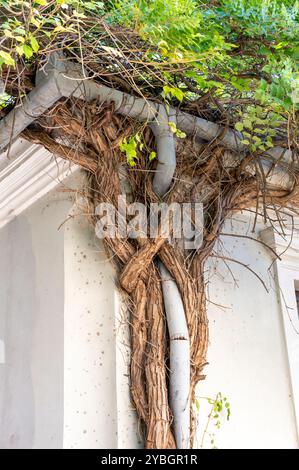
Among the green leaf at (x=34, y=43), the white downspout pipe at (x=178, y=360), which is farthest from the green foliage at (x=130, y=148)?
the green leaf at (x=34, y=43)

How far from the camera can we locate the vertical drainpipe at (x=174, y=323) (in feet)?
9.79

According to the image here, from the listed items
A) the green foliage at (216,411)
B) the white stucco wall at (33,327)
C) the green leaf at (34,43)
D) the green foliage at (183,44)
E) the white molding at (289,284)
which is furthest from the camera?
the white molding at (289,284)

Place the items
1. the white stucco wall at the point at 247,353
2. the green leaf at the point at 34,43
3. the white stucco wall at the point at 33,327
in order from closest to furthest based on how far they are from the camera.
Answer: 1. the green leaf at the point at 34,43
2. the white stucco wall at the point at 33,327
3. the white stucco wall at the point at 247,353

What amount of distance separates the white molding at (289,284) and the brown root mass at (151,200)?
0.46 meters

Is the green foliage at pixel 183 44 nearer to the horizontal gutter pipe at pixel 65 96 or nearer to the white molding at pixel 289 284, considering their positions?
the horizontal gutter pipe at pixel 65 96

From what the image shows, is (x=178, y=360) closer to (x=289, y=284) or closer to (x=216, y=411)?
(x=216, y=411)

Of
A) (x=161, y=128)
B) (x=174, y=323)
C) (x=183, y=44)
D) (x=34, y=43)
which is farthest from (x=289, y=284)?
(x=34, y=43)

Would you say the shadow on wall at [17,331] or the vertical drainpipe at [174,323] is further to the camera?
the shadow on wall at [17,331]

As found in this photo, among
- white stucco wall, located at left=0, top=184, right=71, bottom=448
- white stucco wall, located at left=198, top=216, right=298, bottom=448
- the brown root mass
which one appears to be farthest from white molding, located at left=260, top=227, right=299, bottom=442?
white stucco wall, located at left=0, top=184, right=71, bottom=448

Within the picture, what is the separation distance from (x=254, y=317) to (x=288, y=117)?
119cm

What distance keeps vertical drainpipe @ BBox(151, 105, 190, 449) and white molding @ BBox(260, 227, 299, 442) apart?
2.65ft

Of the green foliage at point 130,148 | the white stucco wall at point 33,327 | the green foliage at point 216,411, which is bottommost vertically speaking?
the green foliage at point 216,411

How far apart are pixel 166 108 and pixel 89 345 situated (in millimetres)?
1101

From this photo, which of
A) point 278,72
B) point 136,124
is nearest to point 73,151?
point 136,124
